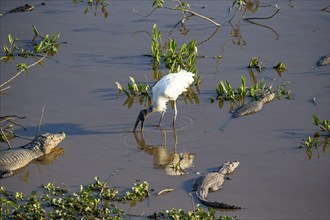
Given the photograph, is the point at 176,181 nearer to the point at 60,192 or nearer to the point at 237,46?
the point at 60,192

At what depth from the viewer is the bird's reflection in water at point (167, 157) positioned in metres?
8.53

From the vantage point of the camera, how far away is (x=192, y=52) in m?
11.5

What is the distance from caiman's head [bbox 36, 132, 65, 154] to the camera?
29.2 ft

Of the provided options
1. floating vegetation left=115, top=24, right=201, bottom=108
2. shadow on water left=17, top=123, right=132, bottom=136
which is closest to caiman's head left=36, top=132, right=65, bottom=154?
shadow on water left=17, top=123, right=132, bottom=136

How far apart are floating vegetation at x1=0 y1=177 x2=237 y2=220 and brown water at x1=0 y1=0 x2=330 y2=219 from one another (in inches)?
8.4

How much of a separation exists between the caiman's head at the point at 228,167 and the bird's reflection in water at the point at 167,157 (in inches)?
19.0

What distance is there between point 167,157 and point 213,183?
1.23 metres

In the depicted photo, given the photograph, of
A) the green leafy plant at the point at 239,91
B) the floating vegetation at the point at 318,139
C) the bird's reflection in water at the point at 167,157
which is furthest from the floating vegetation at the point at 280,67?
the bird's reflection in water at the point at 167,157

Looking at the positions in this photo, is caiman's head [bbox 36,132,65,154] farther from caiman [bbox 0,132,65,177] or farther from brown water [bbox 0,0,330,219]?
brown water [bbox 0,0,330,219]

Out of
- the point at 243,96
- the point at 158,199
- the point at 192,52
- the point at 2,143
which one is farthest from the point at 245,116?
the point at 2,143

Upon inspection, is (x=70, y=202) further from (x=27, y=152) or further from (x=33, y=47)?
(x=33, y=47)

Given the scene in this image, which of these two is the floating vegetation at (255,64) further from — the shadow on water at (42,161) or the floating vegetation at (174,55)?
the shadow on water at (42,161)

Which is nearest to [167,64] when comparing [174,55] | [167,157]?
[174,55]

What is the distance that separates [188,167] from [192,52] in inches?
135
